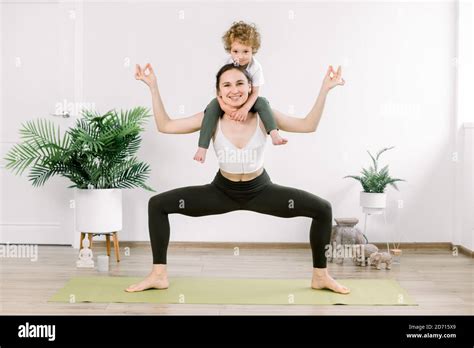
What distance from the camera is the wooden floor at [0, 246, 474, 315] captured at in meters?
3.27

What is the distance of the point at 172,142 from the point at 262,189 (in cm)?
163

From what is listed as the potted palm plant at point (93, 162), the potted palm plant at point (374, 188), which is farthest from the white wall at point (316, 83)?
the potted palm plant at point (93, 162)

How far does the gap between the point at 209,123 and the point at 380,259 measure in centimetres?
161

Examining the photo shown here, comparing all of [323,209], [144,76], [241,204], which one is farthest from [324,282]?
[144,76]

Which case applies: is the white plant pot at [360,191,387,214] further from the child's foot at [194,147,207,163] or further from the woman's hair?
the child's foot at [194,147,207,163]

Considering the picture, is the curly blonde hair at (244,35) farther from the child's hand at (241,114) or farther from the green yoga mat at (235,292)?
the green yoga mat at (235,292)

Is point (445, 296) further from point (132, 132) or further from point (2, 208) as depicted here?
point (2, 208)

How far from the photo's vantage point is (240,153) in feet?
11.5

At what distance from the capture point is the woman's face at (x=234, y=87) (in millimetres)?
3408

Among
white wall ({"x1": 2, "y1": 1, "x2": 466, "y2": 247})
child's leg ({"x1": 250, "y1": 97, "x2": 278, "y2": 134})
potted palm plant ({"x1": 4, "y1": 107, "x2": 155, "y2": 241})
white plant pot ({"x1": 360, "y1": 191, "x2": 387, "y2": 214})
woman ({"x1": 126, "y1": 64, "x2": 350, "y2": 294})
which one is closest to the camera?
child's leg ({"x1": 250, "y1": 97, "x2": 278, "y2": 134})

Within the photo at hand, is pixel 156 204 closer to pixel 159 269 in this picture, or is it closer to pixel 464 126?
pixel 159 269

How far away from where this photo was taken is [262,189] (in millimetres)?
3551

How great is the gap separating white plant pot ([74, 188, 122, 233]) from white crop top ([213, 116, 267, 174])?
113cm

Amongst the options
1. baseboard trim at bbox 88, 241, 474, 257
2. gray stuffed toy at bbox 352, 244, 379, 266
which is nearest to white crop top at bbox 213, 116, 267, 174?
gray stuffed toy at bbox 352, 244, 379, 266
